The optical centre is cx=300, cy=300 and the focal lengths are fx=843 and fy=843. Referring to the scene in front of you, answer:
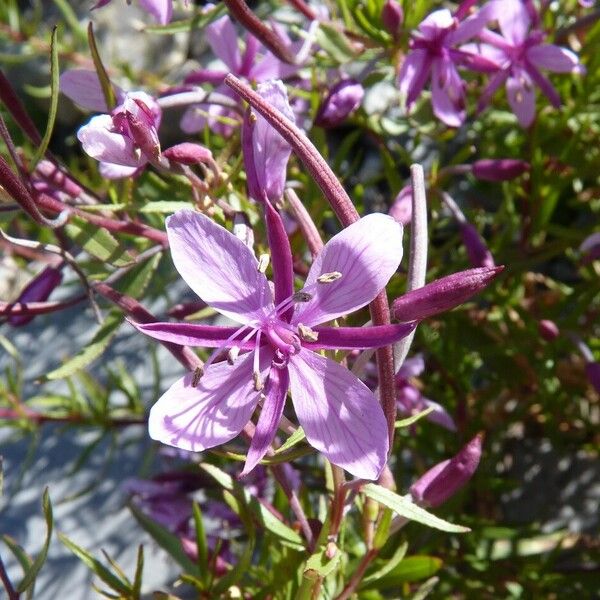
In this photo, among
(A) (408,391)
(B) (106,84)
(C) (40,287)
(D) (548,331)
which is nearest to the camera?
(B) (106,84)

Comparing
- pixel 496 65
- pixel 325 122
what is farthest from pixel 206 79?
pixel 496 65

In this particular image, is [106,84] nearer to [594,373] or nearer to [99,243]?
[99,243]

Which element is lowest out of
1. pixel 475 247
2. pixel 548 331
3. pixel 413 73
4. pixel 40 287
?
pixel 548 331

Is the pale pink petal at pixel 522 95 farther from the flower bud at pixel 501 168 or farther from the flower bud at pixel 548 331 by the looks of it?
the flower bud at pixel 548 331

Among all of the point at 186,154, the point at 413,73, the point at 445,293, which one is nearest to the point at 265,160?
the point at 186,154

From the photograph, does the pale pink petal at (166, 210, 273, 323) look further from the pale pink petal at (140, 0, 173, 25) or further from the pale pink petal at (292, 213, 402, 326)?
the pale pink petal at (140, 0, 173, 25)

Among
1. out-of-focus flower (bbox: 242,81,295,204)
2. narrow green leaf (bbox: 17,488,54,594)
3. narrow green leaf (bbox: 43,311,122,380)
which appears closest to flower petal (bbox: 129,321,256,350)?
out-of-focus flower (bbox: 242,81,295,204)

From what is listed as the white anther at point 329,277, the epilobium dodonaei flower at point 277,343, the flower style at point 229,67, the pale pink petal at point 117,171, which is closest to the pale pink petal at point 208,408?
the epilobium dodonaei flower at point 277,343
